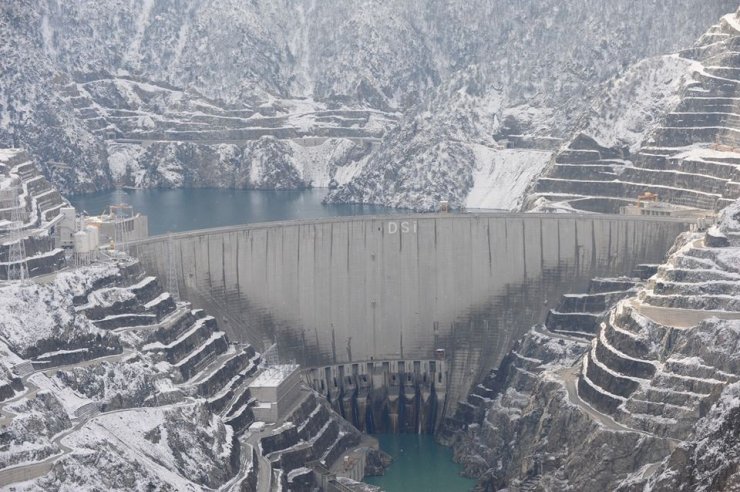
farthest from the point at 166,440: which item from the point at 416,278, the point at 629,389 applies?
the point at 416,278

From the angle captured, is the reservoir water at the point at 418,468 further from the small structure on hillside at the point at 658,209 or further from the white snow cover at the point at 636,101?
the white snow cover at the point at 636,101

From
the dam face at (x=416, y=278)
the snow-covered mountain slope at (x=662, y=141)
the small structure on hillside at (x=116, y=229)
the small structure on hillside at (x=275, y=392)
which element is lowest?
the small structure on hillside at (x=275, y=392)

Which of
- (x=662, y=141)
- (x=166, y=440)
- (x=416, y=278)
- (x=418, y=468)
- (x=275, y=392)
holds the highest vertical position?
(x=662, y=141)

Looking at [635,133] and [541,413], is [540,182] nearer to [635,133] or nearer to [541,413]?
[635,133]

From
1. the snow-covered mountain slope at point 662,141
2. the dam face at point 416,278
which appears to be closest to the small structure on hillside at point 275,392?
the dam face at point 416,278

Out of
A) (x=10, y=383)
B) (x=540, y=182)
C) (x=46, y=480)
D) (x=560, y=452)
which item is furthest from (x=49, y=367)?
(x=540, y=182)

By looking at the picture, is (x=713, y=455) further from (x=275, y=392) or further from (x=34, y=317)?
(x=275, y=392)
